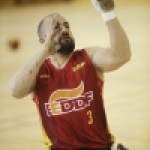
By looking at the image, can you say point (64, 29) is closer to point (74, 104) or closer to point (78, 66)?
point (78, 66)

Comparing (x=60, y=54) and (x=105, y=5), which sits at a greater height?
(x=105, y=5)

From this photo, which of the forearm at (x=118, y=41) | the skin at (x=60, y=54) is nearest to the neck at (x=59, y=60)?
the skin at (x=60, y=54)

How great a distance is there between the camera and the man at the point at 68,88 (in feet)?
3.36

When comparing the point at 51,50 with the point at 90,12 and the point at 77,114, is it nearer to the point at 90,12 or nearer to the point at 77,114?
the point at 77,114

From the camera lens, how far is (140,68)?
262 cm

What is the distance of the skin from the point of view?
3.15 feet

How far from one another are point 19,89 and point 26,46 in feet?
7.20

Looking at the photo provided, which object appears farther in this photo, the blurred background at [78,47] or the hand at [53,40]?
the blurred background at [78,47]

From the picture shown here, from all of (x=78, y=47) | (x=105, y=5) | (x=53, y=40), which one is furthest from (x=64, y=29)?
(x=78, y=47)

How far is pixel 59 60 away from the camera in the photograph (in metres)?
1.09

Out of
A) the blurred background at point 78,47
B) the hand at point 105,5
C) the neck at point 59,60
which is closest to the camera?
the hand at point 105,5

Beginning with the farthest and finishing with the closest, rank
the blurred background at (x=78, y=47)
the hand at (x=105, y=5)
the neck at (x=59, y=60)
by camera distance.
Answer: the blurred background at (x=78, y=47)
the neck at (x=59, y=60)
the hand at (x=105, y=5)

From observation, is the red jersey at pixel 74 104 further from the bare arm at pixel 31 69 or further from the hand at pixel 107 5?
the hand at pixel 107 5

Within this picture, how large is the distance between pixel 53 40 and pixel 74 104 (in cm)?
20
